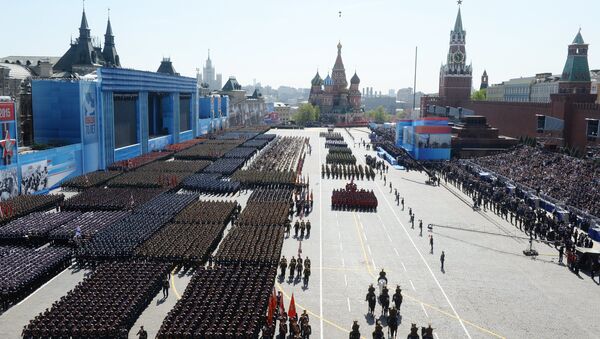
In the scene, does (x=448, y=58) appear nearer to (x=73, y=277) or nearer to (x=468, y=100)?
(x=468, y=100)

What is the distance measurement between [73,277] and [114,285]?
3910mm

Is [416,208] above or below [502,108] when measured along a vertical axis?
below

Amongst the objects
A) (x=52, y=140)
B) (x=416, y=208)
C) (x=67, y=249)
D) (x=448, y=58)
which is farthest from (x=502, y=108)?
(x=67, y=249)

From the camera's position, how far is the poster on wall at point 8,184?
119ft

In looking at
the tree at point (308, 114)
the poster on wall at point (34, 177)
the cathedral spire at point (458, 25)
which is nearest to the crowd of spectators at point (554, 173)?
the cathedral spire at point (458, 25)

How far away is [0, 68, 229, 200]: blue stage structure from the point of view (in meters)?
39.4

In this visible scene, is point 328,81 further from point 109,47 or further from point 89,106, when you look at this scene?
point 89,106

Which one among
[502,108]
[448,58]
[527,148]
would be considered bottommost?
[527,148]

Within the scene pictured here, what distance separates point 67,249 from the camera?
81.6 ft

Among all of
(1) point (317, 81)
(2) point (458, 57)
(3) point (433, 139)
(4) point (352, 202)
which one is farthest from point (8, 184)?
(1) point (317, 81)

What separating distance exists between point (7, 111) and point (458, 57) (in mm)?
74561

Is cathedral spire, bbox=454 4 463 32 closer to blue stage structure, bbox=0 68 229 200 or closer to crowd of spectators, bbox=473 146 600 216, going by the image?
crowd of spectators, bbox=473 146 600 216

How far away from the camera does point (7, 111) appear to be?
1463 inches

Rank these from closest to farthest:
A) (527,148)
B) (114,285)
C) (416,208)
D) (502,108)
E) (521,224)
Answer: (114,285) → (521,224) → (416,208) → (527,148) → (502,108)
